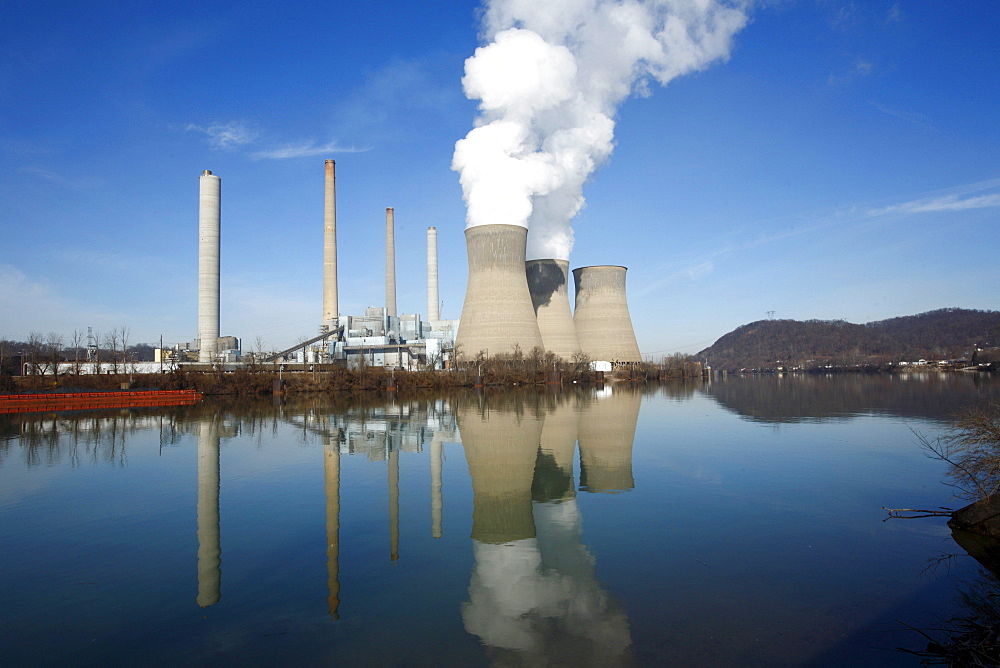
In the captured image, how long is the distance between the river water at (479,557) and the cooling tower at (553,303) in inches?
1053

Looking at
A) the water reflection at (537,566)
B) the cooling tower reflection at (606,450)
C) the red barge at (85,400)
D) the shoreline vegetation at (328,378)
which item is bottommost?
the water reflection at (537,566)

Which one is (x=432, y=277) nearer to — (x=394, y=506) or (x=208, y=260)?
(x=208, y=260)

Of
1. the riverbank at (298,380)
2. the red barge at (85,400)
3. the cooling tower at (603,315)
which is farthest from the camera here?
the cooling tower at (603,315)

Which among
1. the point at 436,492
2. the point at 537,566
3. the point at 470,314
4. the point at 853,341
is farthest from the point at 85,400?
the point at 853,341

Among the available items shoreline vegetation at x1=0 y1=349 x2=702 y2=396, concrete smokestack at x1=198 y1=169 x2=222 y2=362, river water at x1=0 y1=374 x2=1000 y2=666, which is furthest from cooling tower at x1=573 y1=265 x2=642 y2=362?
river water at x1=0 y1=374 x2=1000 y2=666

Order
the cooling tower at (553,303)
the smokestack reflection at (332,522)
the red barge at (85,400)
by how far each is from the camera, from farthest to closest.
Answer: the cooling tower at (553,303) → the red barge at (85,400) → the smokestack reflection at (332,522)

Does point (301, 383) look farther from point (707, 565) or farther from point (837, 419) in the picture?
point (707, 565)

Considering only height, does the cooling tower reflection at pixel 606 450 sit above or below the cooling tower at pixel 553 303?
below

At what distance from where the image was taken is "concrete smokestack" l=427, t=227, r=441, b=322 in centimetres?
4228

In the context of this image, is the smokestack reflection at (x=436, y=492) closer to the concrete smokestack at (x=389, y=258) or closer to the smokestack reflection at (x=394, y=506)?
the smokestack reflection at (x=394, y=506)

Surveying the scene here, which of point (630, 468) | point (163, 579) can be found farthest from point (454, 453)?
point (163, 579)

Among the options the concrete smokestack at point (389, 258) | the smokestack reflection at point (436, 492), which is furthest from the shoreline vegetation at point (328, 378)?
the smokestack reflection at point (436, 492)

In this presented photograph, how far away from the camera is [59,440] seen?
1070 centimetres

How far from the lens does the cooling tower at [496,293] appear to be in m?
26.7
